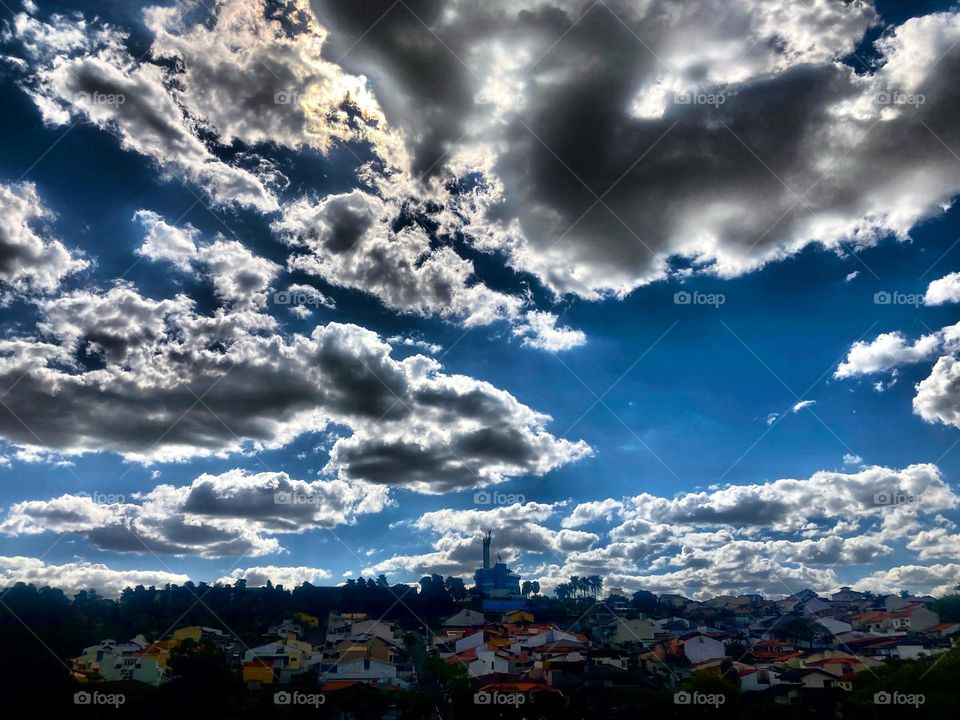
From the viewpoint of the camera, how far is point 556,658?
158ft

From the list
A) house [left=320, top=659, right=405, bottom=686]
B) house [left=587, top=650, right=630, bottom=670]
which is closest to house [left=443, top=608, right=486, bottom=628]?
house [left=587, top=650, right=630, bottom=670]

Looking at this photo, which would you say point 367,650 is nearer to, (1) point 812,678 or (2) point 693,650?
(2) point 693,650

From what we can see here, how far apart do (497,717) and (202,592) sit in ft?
241

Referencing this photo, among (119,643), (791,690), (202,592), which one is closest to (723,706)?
(791,690)

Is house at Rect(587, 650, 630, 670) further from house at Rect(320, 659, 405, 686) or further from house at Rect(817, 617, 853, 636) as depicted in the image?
house at Rect(817, 617, 853, 636)

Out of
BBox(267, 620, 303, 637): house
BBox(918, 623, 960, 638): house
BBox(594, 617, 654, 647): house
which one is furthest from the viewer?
BBox(594, 617, 654, 647): house

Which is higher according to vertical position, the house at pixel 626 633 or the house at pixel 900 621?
the house at pixel 626 633

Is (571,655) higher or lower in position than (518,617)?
higher

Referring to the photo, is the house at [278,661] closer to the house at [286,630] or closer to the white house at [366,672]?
the white house at [366,672]

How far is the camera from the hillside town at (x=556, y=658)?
3888 centimetres

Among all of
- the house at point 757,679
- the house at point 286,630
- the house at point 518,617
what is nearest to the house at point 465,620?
the house at point 518,617

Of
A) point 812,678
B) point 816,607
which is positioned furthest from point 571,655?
point 816,607

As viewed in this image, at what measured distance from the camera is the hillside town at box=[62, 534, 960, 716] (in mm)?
38875

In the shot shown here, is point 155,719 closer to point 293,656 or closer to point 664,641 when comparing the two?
point 293,656
